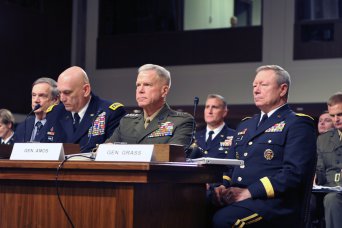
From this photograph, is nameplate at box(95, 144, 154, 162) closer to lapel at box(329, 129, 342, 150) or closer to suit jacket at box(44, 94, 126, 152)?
suit jacket at box(44, 94, 126, 152)

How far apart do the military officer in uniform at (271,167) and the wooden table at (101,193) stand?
1.20 ft

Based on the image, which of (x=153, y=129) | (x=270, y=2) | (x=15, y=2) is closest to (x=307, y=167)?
(x=153, y=129)

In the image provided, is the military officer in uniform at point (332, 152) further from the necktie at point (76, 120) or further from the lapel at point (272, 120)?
the necktie at point (76, 120)

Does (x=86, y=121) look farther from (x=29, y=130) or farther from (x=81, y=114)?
(x=29, y=130)

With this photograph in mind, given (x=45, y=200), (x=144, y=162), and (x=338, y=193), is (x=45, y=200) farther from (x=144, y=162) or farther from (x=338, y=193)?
(x=338, y=193)

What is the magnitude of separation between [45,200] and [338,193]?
2763 mm

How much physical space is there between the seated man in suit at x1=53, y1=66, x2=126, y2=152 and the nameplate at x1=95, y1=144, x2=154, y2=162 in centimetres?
119

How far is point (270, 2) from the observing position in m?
10.7

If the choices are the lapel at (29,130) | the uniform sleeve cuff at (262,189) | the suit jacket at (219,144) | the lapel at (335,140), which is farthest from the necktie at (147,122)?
the suit jacket at (219,144)

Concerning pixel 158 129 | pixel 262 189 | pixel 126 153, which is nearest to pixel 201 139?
pixel 158 129

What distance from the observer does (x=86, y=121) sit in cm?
397

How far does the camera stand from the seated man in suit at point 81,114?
3.93 meters

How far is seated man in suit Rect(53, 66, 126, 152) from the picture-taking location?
3.93m

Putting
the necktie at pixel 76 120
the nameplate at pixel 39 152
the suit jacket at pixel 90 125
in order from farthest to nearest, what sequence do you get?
1. the necktie at pixel 76 120
2. the suit jacket at pixel 90 125
3. the nameplate at pixel 39 152
